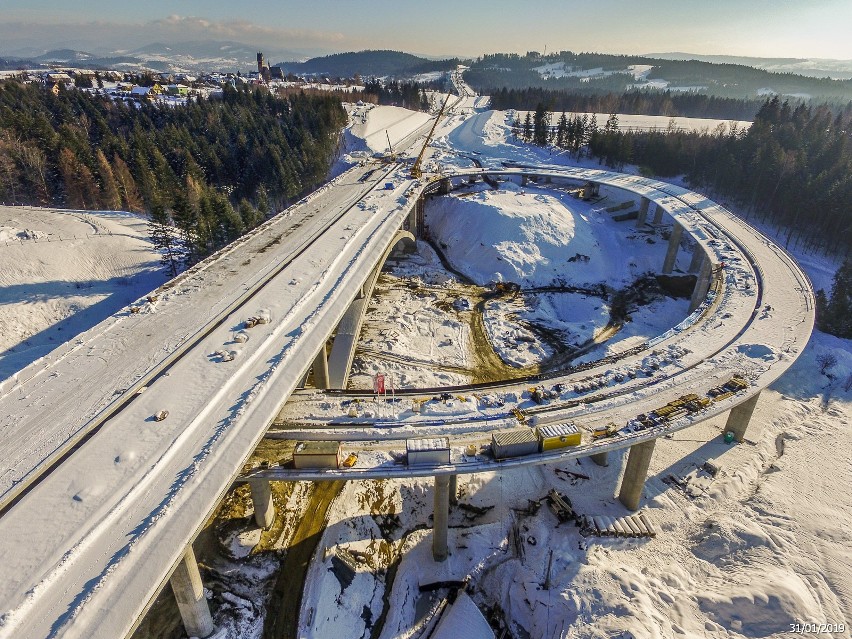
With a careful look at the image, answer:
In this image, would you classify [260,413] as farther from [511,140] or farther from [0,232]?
[511,140]

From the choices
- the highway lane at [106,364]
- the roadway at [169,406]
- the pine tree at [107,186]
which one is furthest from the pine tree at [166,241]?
the pine tree at [107,186]

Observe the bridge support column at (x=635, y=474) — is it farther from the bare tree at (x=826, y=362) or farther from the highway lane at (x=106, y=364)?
the highway lane at (x=106, y=364)

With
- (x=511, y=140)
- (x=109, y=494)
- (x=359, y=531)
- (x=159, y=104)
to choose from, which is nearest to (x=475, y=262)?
(x=359, y=531)

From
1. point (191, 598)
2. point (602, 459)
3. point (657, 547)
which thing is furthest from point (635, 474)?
point (191, 598)

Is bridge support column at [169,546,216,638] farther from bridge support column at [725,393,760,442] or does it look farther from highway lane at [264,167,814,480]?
bridge support column at [725,393,760,442]

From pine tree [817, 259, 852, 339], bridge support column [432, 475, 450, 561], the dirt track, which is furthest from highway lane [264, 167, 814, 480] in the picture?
the dirt track

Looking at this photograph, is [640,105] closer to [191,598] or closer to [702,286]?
[702,286]
